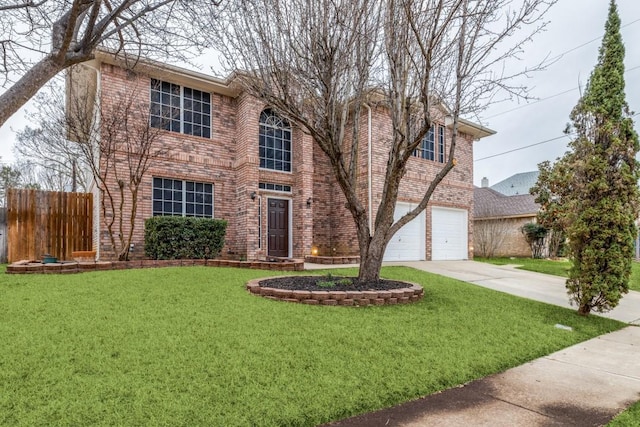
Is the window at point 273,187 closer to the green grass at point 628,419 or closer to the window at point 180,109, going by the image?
the window at point 180,109

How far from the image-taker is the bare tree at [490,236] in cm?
1862

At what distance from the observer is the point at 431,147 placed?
46.8 feet

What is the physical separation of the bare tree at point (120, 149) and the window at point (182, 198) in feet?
2.26

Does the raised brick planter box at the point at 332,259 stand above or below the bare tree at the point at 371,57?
below

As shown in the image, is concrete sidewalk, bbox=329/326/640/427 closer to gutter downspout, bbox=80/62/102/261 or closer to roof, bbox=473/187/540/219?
gutter downspout, bbox=80/62/102/261

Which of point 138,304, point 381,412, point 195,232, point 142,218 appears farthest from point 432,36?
point 142,218

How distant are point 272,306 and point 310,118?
3.06 metres

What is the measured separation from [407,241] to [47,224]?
1099 cm

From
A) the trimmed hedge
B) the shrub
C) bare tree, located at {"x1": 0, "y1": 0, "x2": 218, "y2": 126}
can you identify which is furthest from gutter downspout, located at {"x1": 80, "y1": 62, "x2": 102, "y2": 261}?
the shrub

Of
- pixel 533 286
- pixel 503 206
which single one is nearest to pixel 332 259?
pixel 533 286

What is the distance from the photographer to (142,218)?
9.99 metres

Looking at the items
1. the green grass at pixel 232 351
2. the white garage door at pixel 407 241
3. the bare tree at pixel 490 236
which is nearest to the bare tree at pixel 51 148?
the green grass at pixel 232 351

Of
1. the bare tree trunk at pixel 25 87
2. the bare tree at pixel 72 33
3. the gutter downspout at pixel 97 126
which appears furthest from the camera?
the gutter downspout at pixel 97 126

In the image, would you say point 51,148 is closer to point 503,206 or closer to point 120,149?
point 120,149
